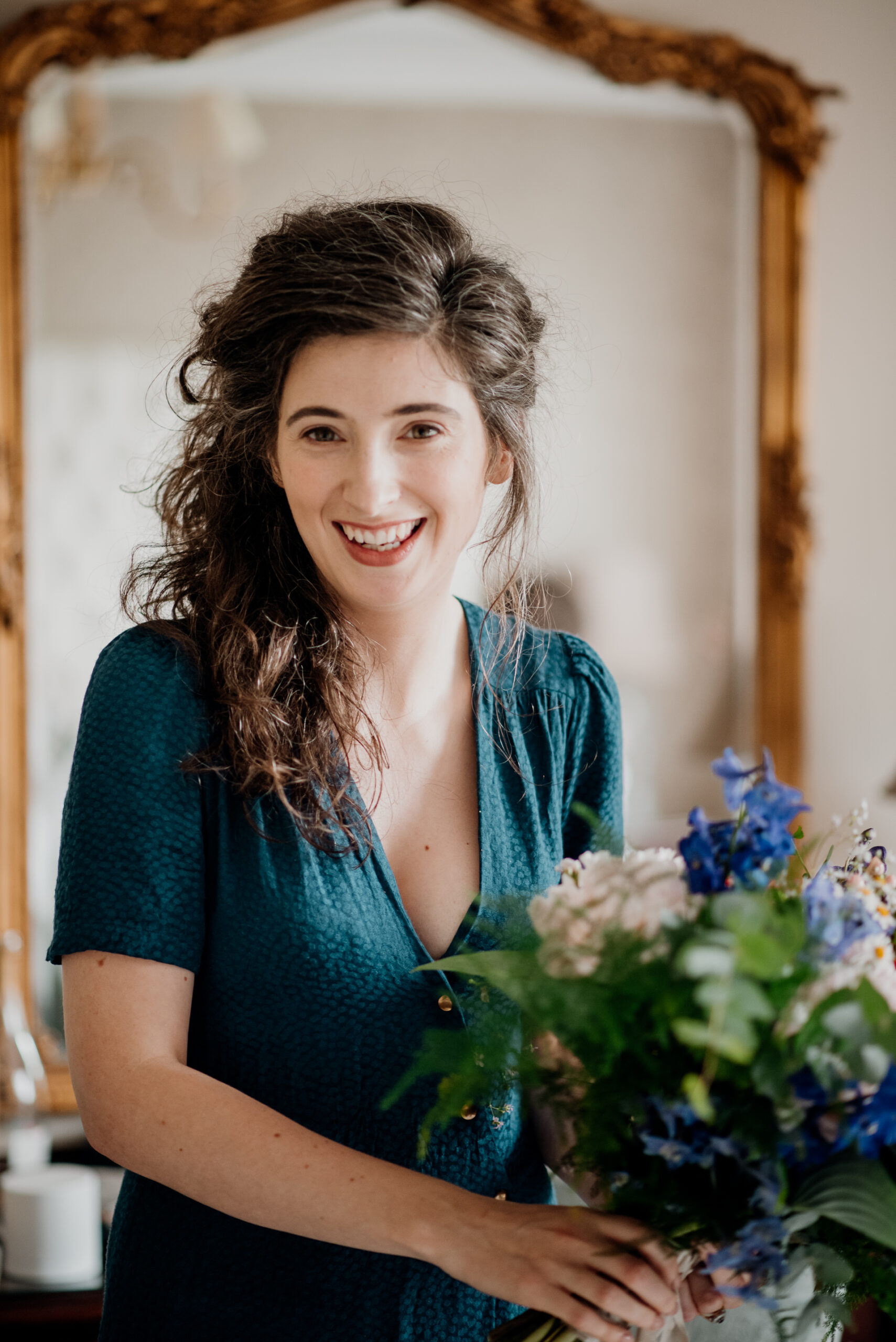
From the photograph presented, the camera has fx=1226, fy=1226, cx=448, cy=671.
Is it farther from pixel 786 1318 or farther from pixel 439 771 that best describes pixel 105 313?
pixel 786 1318

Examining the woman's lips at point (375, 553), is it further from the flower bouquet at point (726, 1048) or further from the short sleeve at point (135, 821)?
the flower bouquet at point (726, 1048)

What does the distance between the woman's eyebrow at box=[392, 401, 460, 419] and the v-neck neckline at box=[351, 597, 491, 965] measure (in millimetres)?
335

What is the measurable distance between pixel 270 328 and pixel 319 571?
0.81ft

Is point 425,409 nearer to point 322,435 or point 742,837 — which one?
point 322,435

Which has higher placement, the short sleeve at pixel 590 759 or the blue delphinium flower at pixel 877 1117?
the short sleeve at pixel 590 759

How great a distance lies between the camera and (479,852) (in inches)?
49.4

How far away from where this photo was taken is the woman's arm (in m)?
0.88

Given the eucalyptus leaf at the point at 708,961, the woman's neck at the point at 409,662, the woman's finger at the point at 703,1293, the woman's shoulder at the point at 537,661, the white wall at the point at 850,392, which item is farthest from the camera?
the white wall at the point at 850,392

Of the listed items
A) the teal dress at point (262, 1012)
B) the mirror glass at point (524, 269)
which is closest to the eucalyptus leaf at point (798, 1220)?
the teal dress at point (262, 1012)

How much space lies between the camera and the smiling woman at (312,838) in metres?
0.99

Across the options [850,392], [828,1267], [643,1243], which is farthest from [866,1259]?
[850,392]

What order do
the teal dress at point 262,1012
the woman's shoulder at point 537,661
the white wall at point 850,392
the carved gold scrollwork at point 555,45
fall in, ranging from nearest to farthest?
1. the teal dress at point 262,1012
2. the woman's shoulder at point 537,661
3. the carved gold scrollwork at point 555,45
4. the white wall at point 850,392

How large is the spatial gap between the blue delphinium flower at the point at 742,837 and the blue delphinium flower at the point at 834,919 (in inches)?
1.1

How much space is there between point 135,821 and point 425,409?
46 centimetres
